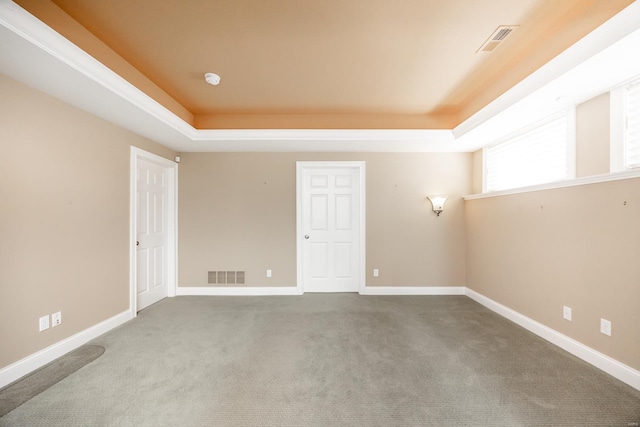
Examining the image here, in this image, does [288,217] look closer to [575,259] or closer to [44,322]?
[44,322]

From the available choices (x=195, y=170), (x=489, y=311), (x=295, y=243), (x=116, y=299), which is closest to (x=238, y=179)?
(x=195, y=170)

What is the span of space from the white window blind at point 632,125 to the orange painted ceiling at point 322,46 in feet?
2.29

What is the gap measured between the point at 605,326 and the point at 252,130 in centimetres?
422

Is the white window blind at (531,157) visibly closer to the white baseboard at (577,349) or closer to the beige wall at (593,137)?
the beige wall at (593,137)

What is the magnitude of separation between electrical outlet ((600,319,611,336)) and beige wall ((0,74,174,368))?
4.83 m

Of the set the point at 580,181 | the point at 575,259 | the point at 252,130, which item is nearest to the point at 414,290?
the point at 575,259

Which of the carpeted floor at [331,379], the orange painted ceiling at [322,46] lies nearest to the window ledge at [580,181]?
the orange painted ceiling at [322,46]

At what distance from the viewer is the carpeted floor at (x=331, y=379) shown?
1603 millimetres

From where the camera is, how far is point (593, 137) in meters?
2.26

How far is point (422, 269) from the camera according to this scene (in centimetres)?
414

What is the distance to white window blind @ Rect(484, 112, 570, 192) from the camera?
2.61m

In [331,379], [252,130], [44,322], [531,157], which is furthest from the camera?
[252,130]

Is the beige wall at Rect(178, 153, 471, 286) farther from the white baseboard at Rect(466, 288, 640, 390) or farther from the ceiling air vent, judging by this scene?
the ceiling air vent

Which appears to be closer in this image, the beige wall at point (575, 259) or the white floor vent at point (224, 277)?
the beige wall at point (575, 259)
